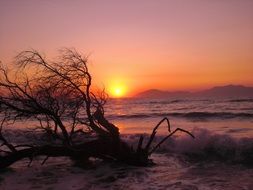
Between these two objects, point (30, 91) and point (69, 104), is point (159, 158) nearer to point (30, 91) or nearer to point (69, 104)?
point (69, 104)

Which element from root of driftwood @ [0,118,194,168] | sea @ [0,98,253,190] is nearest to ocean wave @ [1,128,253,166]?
sea @ [0,98,253,190]

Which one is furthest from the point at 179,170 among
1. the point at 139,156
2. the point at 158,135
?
the point at 158,135

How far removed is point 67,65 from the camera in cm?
1263

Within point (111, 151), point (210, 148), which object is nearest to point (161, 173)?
point (111, 151)

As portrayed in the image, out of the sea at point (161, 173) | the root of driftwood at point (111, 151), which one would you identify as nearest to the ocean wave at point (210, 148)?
the sea at point (161, 173)

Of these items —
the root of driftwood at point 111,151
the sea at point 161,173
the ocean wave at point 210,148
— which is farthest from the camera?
the ocean wave at point 210,148

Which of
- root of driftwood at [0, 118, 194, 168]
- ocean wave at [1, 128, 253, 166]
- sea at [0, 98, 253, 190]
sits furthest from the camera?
ocean wave at [1, 128, 253, 166]

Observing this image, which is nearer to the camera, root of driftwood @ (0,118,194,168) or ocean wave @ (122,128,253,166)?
root of driftwood @ (0,118,194,168)

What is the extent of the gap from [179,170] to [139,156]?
56.2 inches

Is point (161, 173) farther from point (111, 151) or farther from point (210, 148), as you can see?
point (210, 148)

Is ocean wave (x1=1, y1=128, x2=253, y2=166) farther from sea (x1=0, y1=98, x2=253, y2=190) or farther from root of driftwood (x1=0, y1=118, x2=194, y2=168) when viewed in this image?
root of driftwood (x1=0, y1=118, x2=194, y2=168)

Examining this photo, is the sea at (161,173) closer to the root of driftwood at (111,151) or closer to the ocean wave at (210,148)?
the ocean wave at (210,148)

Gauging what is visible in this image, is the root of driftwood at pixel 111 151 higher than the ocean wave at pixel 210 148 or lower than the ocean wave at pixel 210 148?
higher

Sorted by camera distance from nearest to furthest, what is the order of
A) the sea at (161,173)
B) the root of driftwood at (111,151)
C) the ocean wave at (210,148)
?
the sea at (161,173) → the root of driftwood at (111,151) → the ocean wave at (210,148)
